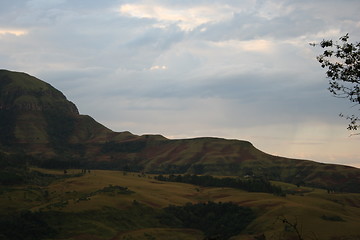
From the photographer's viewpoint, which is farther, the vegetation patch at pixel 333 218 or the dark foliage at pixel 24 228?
the vegetation patch at pixel 333 218

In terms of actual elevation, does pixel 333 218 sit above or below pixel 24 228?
above

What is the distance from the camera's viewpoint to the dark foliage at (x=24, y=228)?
151400 millimetres

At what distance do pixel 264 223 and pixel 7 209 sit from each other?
353ft

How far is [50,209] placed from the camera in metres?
174

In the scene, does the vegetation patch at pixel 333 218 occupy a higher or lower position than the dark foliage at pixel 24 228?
higher

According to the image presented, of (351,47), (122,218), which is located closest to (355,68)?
(351,47)

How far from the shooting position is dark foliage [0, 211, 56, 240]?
497 ft

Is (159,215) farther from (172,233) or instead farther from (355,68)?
(355,68)

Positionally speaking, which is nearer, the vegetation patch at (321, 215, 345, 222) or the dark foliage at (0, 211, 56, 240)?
the dark foliage at (0, 211, 56, 240)

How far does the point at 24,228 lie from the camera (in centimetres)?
15400

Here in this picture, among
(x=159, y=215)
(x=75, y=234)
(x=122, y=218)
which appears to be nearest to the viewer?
(x=75, y=234)

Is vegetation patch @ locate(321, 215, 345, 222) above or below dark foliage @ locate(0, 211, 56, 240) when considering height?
above

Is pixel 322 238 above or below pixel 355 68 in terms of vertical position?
below

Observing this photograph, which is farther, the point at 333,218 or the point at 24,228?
the point at 333,218
